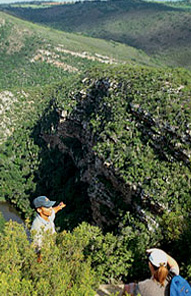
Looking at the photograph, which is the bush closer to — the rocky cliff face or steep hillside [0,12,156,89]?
the rocky cliff face

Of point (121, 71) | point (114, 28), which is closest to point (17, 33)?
point (114, 28)

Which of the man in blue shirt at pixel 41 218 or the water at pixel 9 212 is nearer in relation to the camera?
the man in blue shirt at pixel 41 218

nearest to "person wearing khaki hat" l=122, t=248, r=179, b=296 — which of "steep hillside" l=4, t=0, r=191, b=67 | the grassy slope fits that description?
the grassy slope

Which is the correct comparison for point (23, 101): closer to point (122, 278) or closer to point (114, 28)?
point (122, 278)

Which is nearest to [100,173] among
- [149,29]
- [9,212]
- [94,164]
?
[94,164]

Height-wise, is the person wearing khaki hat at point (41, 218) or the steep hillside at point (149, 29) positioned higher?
the person wearing khaki hat at point (41, 218)

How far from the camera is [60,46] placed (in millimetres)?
112062

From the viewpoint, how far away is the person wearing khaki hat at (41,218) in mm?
11047

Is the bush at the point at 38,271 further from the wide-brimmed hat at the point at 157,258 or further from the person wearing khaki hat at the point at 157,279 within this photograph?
the wide-brimmed hat at the point at 157,258

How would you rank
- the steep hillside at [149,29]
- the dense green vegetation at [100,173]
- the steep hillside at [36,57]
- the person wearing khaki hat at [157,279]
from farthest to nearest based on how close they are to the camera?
the steep hillside at [149,29], the steep hillside at [36,57], the dense green vegetation at [100,173], the person wearing khaki hat at [157,279]

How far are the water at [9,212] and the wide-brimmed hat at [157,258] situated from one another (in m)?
49.9

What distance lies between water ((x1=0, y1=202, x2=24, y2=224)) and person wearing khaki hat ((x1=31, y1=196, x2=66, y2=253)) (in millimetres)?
45938

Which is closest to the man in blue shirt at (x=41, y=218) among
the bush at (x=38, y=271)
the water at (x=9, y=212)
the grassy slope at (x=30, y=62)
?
the bush at (x=38, y=271)

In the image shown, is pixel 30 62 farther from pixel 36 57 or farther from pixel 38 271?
pixel 38 271
